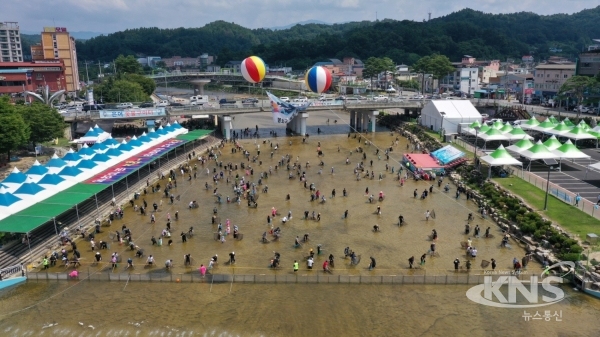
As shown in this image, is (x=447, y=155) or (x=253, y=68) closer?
(x=447, y=155)

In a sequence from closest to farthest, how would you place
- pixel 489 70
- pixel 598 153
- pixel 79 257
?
pixel 79 257
pixel 598 153
pixel 489 70

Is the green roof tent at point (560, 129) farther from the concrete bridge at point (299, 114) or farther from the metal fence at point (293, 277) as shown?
the metal fence at point (293, 277)

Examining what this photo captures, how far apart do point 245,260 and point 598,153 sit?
36.0 m

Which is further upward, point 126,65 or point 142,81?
point 126,65

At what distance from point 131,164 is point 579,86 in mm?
54843

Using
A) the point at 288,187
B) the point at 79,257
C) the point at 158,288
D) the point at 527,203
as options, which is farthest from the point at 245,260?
the point at 527,203

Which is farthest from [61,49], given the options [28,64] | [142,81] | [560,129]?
[560,129]

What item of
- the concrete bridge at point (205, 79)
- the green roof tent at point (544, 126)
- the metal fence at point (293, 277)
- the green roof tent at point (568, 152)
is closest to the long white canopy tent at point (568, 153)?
the green roof tent at point (568, 152)

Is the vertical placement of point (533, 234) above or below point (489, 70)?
below

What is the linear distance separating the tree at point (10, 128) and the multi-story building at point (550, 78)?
7411 centimetres

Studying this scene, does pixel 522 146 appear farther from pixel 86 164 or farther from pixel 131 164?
pixel 86 164

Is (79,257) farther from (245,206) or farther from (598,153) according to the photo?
(598,153)

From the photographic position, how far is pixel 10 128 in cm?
3744

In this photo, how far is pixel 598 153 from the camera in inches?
1651
